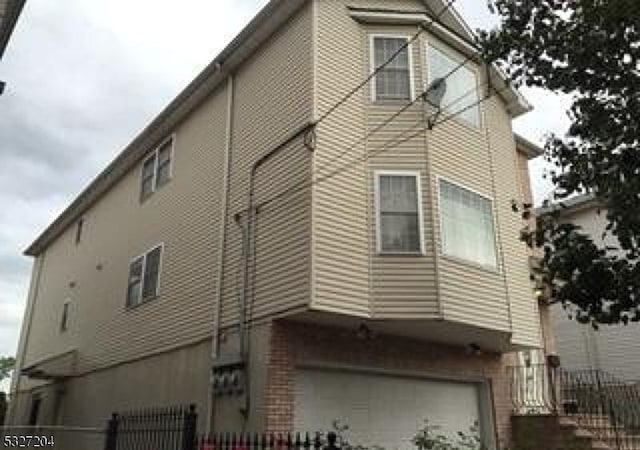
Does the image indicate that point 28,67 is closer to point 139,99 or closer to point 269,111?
point 269,111

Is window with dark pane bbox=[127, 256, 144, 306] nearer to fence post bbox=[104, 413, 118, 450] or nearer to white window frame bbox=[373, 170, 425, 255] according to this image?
fence post bbox=[104, 413, 118, 450]

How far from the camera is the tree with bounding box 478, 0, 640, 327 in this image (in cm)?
659

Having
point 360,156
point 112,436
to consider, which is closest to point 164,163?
point 360,156

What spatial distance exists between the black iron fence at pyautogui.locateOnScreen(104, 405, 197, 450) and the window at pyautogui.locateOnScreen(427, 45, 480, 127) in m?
7.67

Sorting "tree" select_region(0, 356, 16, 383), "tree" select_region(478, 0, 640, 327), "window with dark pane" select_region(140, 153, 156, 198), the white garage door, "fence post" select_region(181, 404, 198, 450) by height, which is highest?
"tree" select_region(0, 356, 16, 383)

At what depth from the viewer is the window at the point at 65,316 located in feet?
65.3

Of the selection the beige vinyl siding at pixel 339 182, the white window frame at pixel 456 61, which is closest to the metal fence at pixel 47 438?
the beige vinyl siding at pixel 339 182

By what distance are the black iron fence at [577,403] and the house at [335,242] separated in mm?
714

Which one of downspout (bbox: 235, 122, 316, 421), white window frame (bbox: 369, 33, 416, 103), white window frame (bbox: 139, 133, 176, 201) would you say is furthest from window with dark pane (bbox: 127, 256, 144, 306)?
white window frame (bbox: 369, 33, 416, 103)

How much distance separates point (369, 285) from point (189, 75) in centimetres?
732

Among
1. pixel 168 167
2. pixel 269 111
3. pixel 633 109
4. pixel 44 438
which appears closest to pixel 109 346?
pixel 44 438

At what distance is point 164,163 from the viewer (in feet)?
53.0

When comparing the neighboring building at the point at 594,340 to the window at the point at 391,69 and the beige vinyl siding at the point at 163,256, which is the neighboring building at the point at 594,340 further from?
the beige vinyl siding at the point at 163,256

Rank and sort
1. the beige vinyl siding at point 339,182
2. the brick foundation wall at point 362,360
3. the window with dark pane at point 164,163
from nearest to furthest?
1. the brick foundation wall at point 362,360
2. the beige vinyl siding at point 339,182
3. the window with dark pane at point 164,163
